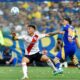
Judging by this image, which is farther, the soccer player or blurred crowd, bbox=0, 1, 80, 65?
blurred crowd, bbox=0, 1, 80, 65

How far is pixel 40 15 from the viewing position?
2433 centimetres

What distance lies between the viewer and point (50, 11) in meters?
24.3

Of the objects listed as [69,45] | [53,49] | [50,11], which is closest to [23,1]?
[50,11]

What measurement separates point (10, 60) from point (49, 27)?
2.79m

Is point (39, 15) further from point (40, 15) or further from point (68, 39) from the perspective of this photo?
point (68, 39)

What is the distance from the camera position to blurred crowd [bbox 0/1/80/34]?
78.9ft

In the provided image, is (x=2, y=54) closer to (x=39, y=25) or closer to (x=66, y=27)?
(x=39, y=25)

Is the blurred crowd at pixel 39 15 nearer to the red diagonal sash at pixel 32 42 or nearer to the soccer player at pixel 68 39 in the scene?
the soccer player at pixel 68 39

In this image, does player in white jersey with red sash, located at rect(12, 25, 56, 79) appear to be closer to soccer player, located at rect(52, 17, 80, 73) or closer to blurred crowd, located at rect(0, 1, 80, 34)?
soccer player, located at rect(52, 17, 80, 73)

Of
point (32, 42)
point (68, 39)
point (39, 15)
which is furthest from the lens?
point (39, 15)

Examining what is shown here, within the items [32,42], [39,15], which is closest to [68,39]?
[32,42]

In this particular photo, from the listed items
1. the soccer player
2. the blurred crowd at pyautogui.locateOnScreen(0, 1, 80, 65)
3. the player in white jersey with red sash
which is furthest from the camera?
the blurred crowd at pyautogui.locateOnScreen(0, 1, 80, 65)

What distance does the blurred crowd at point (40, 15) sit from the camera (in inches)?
947

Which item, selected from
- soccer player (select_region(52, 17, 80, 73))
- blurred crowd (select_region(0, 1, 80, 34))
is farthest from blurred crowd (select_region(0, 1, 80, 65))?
soccer player (select_region(52, 17, 80, 73))
